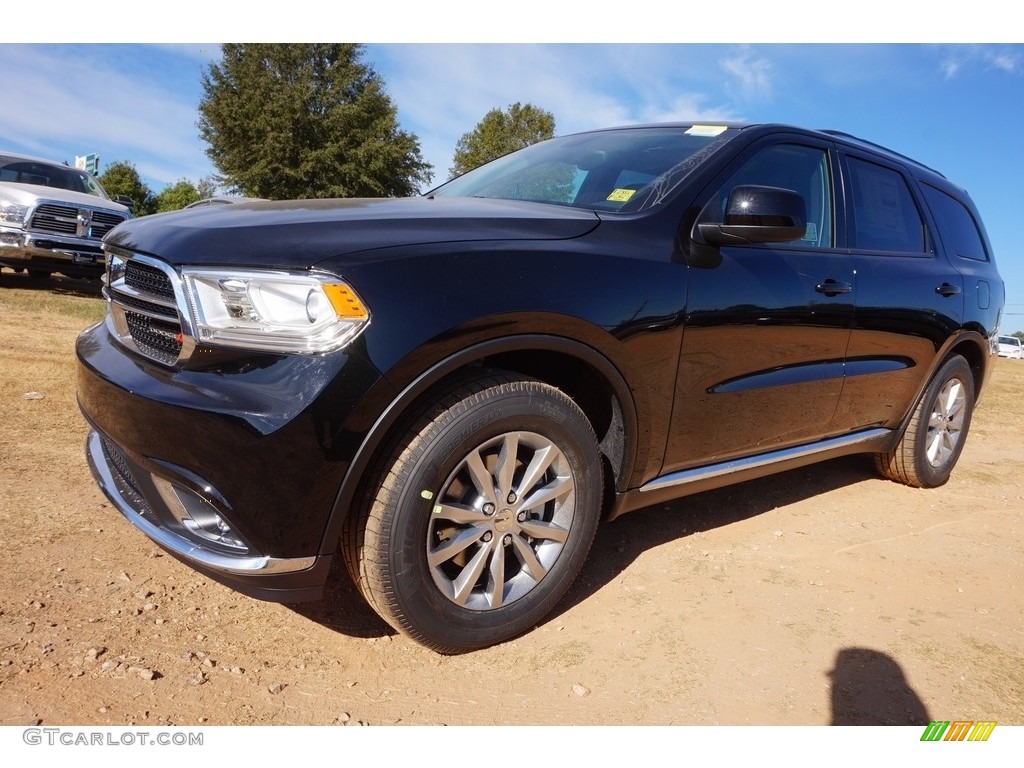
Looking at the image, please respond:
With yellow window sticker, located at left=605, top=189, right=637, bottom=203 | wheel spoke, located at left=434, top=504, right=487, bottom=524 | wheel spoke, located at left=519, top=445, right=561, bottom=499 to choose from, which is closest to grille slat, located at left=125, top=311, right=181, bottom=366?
wheel spoke, located at left=434, top=504, right=487, bottom=524

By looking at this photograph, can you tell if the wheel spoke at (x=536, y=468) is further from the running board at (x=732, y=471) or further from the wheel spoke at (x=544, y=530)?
the running board at (x=732, y=471)

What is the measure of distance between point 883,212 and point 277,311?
10.7 feet

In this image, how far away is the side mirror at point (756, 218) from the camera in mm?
2605

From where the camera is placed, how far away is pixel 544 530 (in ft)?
7.75

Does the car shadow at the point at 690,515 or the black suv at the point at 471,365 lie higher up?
the black suv at the point at 471,365

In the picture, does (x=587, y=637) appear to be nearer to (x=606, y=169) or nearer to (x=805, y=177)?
(x=606, y=169)

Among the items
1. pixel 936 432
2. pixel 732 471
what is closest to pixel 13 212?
pixel 732 471

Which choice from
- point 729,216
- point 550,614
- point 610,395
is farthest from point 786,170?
point 550,614

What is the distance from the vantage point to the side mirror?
2605 mm

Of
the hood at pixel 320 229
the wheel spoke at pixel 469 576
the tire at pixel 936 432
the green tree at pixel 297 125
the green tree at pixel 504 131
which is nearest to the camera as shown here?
the hood at pixel 320 229

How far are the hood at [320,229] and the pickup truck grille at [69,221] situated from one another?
8.57 metres

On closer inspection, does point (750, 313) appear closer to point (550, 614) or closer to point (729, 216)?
point (729, 216)

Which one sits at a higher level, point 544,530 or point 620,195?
point 620,195

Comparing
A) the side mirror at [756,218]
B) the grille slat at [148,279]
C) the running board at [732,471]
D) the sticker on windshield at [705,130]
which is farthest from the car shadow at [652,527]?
the sticker on windshield at [705,130]
